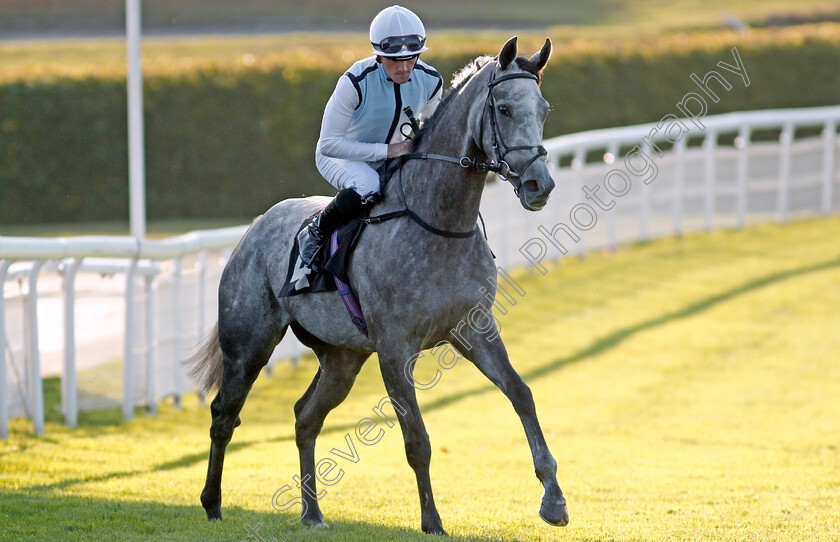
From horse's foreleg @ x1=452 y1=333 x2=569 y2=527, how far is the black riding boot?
0.78 meters

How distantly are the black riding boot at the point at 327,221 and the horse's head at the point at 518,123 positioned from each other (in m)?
0.75

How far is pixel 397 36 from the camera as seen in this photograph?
16.1 feet

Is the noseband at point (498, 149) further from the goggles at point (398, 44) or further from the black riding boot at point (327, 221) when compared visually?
the black riding boot at point (327, 221)

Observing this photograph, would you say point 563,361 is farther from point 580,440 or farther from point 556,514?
point 556,514

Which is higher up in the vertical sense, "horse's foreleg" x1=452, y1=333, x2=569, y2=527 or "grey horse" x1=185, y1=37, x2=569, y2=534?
"grey horse" x1=185, y1=37, x2=569, y2=534

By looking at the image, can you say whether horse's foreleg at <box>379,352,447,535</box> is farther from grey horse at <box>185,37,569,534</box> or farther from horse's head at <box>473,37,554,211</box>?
horse's head at <box>473,37,554,211</box>

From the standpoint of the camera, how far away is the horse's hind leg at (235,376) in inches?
224

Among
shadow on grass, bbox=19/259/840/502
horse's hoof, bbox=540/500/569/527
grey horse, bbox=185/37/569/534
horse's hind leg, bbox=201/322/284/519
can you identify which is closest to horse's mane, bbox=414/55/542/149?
grey horse, bbox=185/37/569/534

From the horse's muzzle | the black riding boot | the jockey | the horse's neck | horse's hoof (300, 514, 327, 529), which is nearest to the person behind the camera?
the horse's muzzle

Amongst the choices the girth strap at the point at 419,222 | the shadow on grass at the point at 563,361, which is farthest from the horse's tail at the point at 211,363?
the girth strap at the point at 419,222

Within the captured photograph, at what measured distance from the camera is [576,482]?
661 centimetres

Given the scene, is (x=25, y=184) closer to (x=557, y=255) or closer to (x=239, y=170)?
(x=239, y=170)

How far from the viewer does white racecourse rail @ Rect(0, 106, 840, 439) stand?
7.85 meters

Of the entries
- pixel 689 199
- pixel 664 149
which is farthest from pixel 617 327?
pixel 664 149
